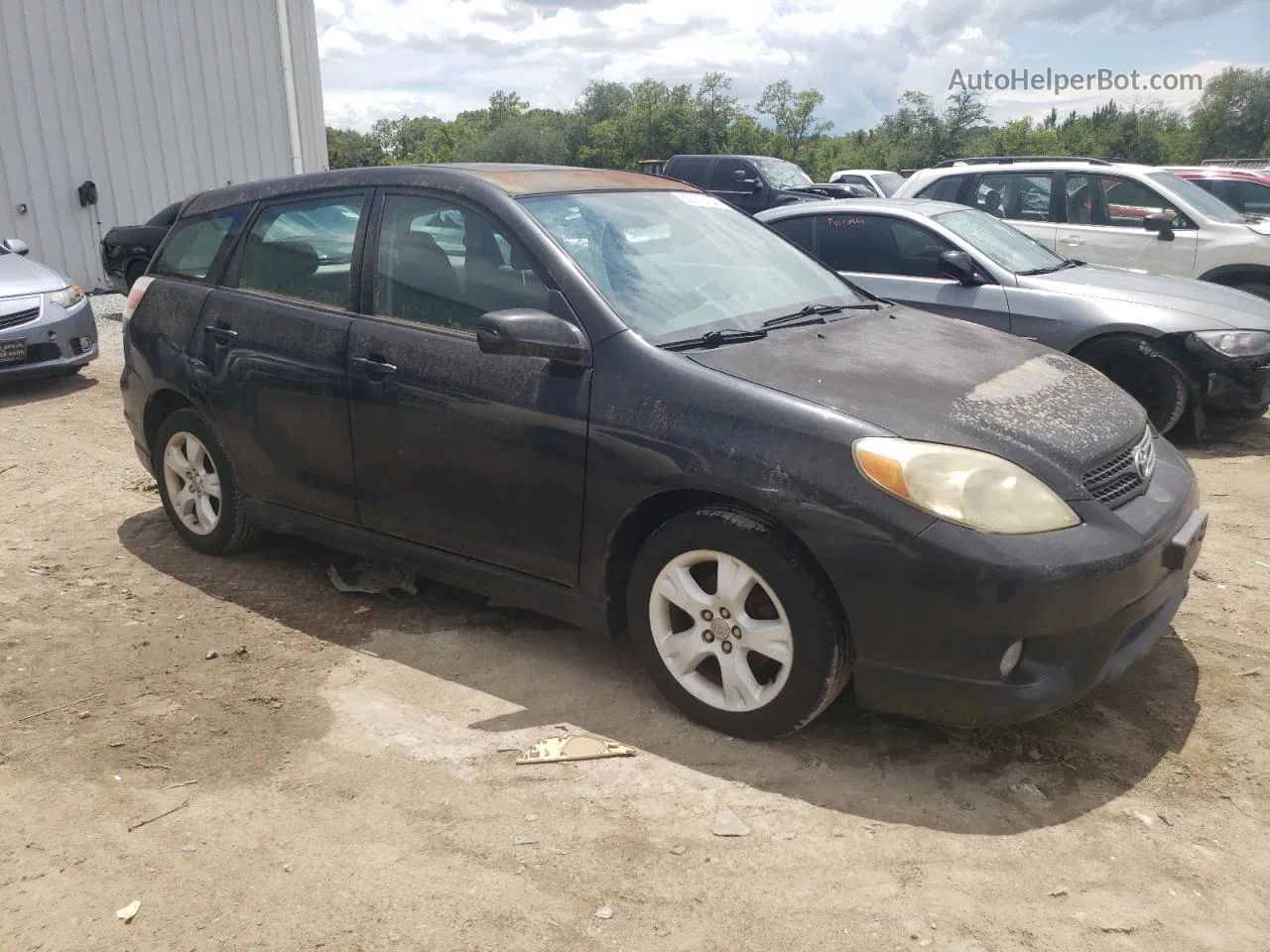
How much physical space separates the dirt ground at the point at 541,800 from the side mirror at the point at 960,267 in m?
2.91

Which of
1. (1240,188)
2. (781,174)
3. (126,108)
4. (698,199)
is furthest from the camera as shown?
(781,174)

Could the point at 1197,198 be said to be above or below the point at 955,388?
above

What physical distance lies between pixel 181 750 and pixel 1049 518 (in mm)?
2680

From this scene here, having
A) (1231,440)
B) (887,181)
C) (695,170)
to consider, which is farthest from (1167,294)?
(887,181)

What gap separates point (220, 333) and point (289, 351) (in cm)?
49

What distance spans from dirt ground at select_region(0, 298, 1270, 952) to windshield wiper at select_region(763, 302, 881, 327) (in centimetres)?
134

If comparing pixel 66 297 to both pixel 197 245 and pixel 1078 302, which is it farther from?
pixel 1078 302

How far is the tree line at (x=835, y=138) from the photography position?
56.2 metres

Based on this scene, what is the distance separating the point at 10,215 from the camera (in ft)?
45.3

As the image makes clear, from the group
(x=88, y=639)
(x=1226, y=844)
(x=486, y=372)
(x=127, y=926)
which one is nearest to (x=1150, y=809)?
(x=1226, y=844)

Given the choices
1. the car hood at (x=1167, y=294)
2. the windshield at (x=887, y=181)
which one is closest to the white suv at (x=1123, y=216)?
the car hood at (x=1167, y=294)

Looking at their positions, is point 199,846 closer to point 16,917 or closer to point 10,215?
point 16,917

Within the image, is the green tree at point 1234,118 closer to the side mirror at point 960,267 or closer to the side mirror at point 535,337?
the side mirror at point 960,267

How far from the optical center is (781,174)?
739 inches
